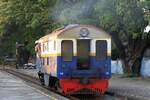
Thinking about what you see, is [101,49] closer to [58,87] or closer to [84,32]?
[84,32]

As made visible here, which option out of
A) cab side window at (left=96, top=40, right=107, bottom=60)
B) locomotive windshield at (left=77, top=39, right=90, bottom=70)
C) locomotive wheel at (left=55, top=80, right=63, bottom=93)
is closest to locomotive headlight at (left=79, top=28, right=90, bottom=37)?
locomotive windshield at (left=77, top=39, right=90, bottom=70)

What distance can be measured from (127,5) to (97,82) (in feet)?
28.1

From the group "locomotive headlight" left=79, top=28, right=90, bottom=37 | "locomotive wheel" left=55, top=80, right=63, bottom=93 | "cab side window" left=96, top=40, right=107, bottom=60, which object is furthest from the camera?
"locomotive wheel" left=55, top=80, right=63, bottom=93

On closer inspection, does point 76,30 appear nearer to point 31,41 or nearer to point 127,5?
point 127,5

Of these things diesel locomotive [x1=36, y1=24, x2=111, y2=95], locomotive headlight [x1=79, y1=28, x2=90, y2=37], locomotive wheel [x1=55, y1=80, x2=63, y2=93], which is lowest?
locomotive wheel [x1=55, y1=80, x2=63, y2=93]

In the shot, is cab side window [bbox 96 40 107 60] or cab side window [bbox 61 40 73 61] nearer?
cab side window [bbox 61 40 73 61]

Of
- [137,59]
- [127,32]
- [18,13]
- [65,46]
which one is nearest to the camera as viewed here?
[65,46]

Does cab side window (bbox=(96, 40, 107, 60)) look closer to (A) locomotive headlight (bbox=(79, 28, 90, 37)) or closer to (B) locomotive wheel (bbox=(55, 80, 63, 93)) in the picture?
(A) locomotive headlight (bbox=(79, 28, 90, 37))

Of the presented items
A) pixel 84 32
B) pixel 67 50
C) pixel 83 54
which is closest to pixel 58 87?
pixel 83 54

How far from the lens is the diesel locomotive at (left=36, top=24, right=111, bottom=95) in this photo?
73.1 feet

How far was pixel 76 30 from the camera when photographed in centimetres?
2266

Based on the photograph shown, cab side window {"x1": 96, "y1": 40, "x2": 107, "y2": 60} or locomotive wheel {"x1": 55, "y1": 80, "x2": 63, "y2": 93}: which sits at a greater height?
cab side window {"x1": 96, "y1": 40, "x2": 107, "y2": 60}

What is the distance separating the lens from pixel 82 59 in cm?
2284

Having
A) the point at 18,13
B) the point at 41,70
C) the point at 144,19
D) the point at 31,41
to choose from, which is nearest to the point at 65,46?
the point at 41,70
